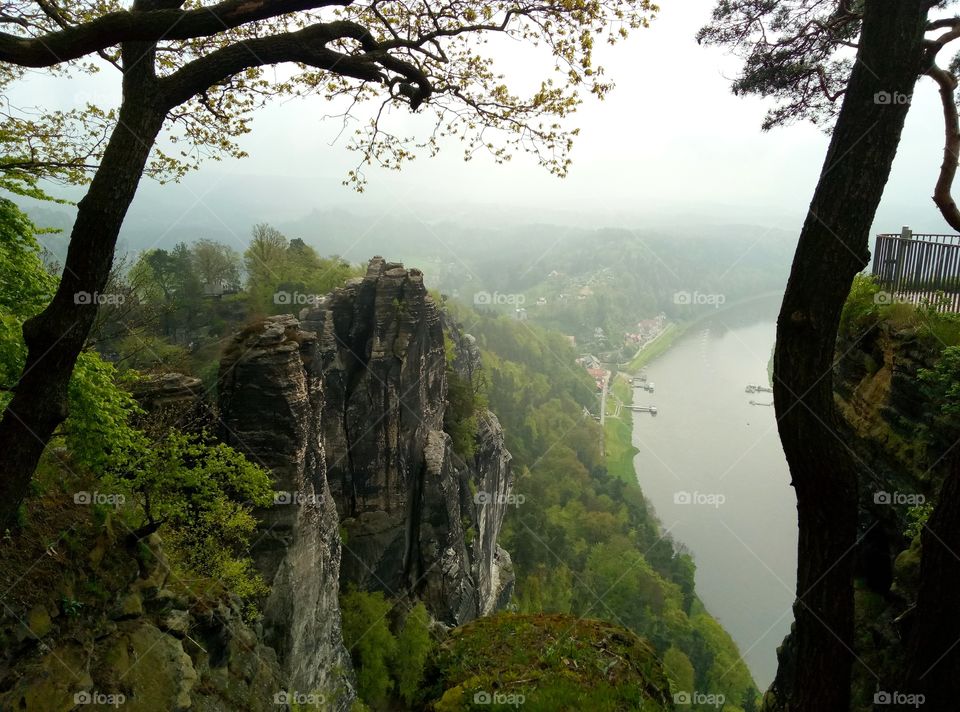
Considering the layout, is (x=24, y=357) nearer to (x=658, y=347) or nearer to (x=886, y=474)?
(x=886, y=474)

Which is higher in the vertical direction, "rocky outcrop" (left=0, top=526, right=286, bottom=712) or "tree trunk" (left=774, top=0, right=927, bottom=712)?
"tree trunk" (left=774, top=0, right=927, bottom=712)

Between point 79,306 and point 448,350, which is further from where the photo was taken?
point 448,350

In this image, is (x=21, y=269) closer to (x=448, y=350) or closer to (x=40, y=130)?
(x=40, y=130)

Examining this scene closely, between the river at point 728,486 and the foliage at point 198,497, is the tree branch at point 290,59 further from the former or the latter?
the river at point 728,486

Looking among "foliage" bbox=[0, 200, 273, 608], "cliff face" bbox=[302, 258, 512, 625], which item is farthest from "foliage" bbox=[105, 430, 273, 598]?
"cliff face" bbox=[302, 258, 512, 625]

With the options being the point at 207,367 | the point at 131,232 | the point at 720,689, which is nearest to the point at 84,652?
the point at 207,367

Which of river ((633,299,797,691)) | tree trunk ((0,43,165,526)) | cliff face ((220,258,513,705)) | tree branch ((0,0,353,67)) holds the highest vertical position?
tree branch ((0,0,353,67))

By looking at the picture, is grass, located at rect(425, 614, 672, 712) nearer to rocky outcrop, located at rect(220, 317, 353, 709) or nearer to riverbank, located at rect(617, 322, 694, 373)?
rocky outcrop, located at rect(220, 317, 353, 709)
